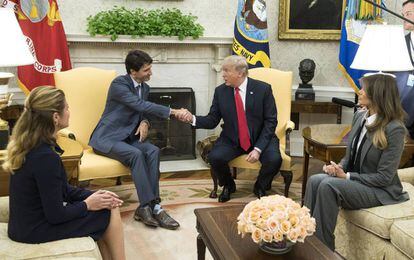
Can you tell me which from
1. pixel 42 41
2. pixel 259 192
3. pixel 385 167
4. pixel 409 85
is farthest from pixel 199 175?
pixel 385 167

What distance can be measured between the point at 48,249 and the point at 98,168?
1.42m

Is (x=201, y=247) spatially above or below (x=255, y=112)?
below

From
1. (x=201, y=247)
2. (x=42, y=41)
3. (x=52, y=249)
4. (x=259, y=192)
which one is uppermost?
(x=42, y=41)

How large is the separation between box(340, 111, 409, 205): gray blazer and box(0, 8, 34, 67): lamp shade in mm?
2158

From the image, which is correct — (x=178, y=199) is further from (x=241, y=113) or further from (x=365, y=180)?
(x=365, y=180)

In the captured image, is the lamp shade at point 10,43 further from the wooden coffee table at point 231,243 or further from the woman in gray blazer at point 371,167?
the woman in gray blazer at point 371,167

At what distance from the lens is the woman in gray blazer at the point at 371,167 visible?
2738mm

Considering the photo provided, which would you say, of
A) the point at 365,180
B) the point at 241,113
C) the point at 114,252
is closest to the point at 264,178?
the point at 241,113

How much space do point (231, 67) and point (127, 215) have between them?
144 centimetres

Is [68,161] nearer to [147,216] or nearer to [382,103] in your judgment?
[147,216]

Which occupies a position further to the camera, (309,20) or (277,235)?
(309,20)

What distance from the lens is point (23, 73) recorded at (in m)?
4.68

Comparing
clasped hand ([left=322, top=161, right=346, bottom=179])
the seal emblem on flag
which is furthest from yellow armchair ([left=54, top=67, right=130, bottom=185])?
clasped hand ([left=322, top=161, right=346, bottom=179])

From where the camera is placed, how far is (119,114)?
3738 mm
